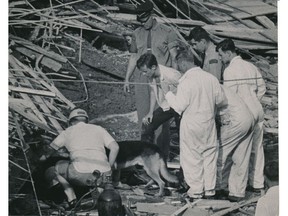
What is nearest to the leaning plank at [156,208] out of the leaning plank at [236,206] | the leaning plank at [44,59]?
the leaning plank at [236,206]

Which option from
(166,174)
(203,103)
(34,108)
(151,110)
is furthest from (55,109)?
(203,103)

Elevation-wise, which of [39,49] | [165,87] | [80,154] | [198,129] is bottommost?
[80,154]

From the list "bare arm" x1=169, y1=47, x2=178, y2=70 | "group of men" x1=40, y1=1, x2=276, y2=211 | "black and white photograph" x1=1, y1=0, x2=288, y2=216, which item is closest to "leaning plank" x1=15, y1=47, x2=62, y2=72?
"black and white photograph" x1=1, y1=0, x2=288, y2=216

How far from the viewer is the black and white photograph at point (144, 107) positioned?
404 centimetres

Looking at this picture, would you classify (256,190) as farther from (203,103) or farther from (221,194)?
(203,103)

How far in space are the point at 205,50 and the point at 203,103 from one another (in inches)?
13.9

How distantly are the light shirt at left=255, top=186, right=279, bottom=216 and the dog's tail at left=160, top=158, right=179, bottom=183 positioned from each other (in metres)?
0.53

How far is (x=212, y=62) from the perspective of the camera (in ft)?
13.6

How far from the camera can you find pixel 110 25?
13.6 feet

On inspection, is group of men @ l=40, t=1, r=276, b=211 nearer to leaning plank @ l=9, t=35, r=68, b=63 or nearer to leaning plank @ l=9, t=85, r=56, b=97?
leaning plank @ l=9, t=85, r=56, b=97

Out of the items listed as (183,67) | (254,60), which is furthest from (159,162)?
(254,60)

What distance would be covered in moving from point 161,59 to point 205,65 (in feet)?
0.92

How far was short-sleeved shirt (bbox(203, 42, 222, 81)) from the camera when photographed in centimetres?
412

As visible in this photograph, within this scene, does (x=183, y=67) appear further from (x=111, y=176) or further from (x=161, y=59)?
(x=111, y=176)
